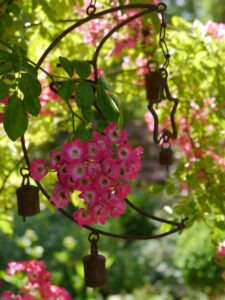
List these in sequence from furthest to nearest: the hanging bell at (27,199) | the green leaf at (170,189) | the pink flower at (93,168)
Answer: the green leaf at (170,189) → the hanging bell at (27,199) → the pink flower at (93,168)

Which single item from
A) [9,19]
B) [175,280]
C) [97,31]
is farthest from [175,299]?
[9,19]

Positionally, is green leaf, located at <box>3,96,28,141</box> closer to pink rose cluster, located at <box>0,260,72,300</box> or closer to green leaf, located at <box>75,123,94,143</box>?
green leaf, located at <box>75,123,94,143</box>

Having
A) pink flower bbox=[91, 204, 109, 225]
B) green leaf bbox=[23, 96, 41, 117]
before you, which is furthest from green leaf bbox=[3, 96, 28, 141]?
pink flower bbox=[91, 204, 109, 225]

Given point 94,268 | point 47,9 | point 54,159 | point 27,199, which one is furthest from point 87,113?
point 47,9

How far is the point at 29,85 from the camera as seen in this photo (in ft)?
3.10

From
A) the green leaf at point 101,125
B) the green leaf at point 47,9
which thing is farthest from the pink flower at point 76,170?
the green leaf at point 47,9

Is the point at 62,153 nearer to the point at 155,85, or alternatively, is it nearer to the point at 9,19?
the point at 9,19

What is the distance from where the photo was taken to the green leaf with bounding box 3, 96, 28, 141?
93 cm

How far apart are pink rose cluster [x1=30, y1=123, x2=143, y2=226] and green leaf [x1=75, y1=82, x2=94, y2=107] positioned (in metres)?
0.10

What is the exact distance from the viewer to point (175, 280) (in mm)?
4367

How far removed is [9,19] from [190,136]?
721 mm

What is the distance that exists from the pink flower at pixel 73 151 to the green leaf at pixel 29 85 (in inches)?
7.0

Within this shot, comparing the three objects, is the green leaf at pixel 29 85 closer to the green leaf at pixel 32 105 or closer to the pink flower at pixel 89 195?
the green leaf at pixel 32 105

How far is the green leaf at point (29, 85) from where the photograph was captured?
938 millimetres
